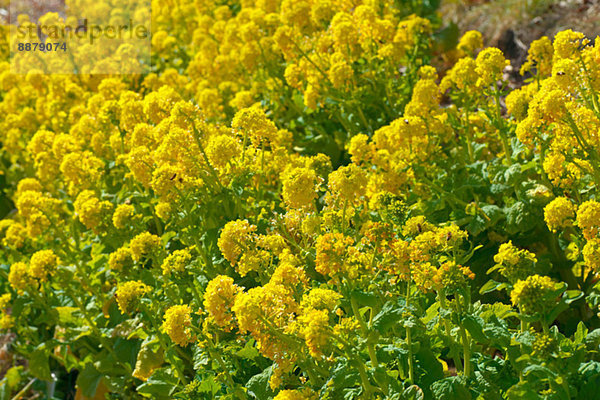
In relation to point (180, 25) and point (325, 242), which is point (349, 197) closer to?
point (325, 242)

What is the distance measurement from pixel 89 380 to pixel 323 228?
7.57 ft

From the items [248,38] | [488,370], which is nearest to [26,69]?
[248,38]

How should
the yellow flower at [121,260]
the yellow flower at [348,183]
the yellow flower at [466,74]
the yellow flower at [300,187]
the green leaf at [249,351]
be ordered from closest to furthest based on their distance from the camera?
the yellow flower at [348,183] < the yellow flower at [300,187] < the green leaf at [249,351] < the yellow flower at [121,260] < the yellow flower at [466,74]

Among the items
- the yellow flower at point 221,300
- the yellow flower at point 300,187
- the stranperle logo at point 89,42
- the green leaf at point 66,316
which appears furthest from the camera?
the stranperle logo at point 89,42

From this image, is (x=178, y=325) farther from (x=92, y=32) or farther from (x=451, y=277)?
(x=92, y=32)

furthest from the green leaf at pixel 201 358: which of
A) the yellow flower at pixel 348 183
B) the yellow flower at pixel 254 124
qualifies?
the yellow flower at pixel 254 124

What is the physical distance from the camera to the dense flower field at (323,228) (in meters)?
2.73

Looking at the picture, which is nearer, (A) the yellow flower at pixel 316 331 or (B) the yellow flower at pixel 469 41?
(A) the yellow flower at pixel 316 331

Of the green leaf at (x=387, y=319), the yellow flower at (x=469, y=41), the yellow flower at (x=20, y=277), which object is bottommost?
the yellow flower at (x=20, y=277)

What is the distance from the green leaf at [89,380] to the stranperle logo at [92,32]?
414 cm

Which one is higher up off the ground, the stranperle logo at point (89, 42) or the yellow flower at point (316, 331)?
the stranperle logo at point (89, 42)

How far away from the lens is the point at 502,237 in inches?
156

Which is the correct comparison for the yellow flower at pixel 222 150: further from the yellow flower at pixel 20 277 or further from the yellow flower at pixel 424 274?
the yellow flower at pixel 20 277

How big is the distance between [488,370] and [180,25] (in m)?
5.90
